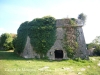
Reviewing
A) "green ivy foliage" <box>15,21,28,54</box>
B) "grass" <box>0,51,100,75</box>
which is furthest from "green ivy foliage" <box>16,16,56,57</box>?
"grass" <box>0,51,100,75</box>

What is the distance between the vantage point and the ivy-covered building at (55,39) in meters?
23.0

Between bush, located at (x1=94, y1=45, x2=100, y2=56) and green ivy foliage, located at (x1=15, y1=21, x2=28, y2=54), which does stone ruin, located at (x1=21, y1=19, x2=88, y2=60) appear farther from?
bush, located at (x1=94, y1=45, x2=100, y2=56)

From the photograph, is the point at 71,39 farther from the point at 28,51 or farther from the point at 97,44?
the point at 97,44

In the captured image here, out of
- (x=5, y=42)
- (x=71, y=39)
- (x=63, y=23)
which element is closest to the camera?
(x=71, y=39)

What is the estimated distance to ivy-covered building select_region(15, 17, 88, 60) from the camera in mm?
22953

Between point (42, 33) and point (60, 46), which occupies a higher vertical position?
point (42, 33)

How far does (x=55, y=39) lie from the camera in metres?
23.6

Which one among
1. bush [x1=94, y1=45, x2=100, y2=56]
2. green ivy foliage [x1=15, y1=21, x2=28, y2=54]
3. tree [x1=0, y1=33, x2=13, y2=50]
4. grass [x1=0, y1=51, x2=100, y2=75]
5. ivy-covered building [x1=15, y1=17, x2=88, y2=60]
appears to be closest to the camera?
grass [x1=0, y1=51, x2=100, y2=75]

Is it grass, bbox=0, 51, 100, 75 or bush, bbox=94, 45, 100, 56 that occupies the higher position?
bush, bbox=94, 45, 100, 56

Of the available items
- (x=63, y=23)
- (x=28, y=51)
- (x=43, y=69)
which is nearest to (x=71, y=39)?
(x=63, y=23)

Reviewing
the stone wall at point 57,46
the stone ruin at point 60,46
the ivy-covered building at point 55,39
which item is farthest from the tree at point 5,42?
the stone wall at point 57,46

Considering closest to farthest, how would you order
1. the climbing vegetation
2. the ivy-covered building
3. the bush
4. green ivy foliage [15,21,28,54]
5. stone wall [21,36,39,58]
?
the climbing vegetation
the ivy-covered building
stone wall [21,36,39,58]
green ivy foliage [15,21,28,54]
the bush

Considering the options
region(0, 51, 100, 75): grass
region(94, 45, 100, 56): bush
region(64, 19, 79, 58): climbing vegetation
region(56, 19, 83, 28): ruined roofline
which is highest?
region(56, 19, 83, 28): ruined roofline

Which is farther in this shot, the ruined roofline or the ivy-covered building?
the ruined roofline
